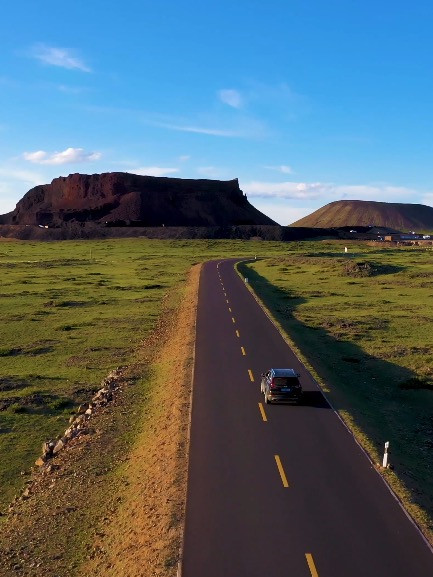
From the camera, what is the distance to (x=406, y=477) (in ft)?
79.2

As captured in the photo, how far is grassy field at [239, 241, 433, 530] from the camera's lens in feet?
94.2

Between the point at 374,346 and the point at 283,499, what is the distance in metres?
31.9

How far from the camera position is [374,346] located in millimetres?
50625

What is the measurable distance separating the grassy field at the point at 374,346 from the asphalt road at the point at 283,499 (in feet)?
5.15

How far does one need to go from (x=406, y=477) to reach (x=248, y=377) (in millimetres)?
13253

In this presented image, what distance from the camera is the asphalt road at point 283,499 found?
56.2ft

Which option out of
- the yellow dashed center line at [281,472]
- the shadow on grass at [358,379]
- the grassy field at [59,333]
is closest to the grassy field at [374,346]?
the shadow on grass at [358,379]

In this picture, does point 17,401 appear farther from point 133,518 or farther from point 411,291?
point 411,291

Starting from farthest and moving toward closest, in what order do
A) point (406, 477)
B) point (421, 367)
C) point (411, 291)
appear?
point (411, 291) → point (421, 367) → point (406, 477)

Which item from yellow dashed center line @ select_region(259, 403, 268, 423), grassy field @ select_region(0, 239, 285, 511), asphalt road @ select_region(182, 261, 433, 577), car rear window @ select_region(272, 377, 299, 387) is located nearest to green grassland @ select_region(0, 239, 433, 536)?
grassy field @ select_region(0, 239, 285, 511)

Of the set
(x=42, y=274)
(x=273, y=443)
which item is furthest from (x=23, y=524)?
(x=42, y=274)

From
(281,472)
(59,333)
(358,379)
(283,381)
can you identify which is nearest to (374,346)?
(358,379)

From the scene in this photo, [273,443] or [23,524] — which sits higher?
[273,443]

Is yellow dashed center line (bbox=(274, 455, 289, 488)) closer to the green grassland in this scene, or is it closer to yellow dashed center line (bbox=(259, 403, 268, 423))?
the green grassland
